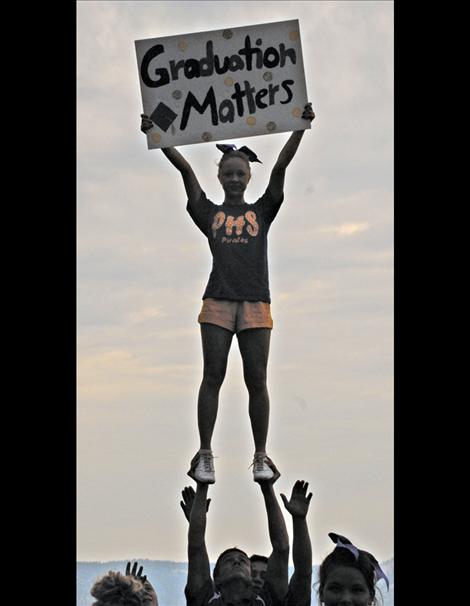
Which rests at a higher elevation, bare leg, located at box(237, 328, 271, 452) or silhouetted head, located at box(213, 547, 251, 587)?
bare leg, located at box(237, 328, 271, 452)

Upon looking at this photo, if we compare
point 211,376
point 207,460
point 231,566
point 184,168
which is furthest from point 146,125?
point 231,566

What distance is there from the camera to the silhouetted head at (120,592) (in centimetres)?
1141

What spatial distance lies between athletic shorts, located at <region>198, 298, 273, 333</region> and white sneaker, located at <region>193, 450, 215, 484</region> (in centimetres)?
85

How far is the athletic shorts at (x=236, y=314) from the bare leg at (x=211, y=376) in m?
0.05

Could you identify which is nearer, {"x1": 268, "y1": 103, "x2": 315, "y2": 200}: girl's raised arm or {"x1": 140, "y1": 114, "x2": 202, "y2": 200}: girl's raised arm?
{"x1": 268, "y1": 103, "x2": 315, "y2": 200}: girl's raised arm

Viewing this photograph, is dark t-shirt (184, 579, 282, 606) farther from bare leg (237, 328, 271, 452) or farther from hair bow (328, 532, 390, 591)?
bare leg (237, 328, 271, 452)

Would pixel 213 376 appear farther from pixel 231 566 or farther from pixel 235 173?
pixel 235 173

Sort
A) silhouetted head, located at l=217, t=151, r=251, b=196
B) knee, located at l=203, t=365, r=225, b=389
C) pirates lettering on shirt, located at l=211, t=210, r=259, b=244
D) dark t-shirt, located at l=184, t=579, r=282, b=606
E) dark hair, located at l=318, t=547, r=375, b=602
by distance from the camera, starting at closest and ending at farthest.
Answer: dark hair, located at l=318, t=547, r=375, b=602
dark t-shirt, located at l=184, t=579, r=282, b=606
knee, located at l=203, t=365, r=225, b=389
pirates lettering on shirt, located at l=211, t=210, r=259, b=244
silhouetted head, located at l=217, t=151, r=251, b=196

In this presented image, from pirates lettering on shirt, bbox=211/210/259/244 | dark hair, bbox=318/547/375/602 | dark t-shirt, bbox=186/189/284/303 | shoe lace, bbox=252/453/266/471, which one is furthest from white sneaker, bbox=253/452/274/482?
pirates lettering on shirt, bbox=211/210/259/244

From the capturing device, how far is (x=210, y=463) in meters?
11.5

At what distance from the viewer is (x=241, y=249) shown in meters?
11.6

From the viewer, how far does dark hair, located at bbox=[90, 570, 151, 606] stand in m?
11.4
